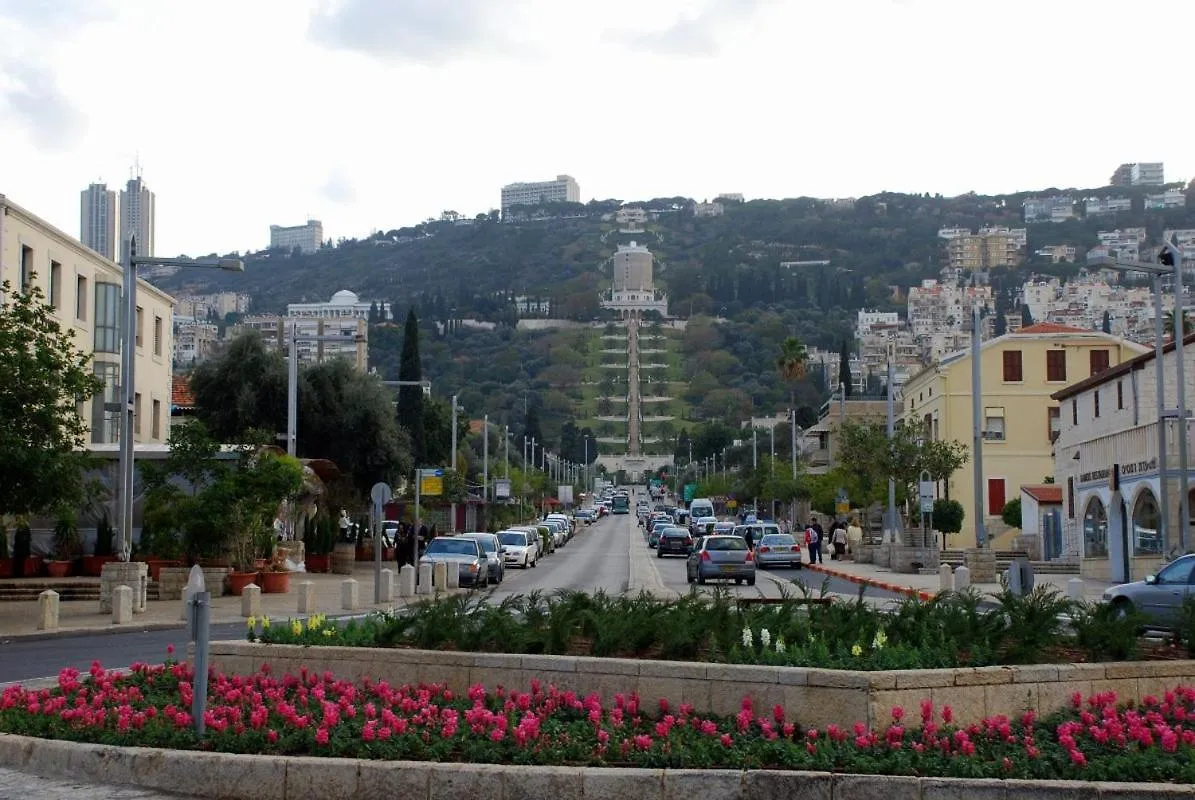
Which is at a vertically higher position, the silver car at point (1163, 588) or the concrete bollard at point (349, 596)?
the silver car at point (1163, 588)

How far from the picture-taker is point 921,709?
36.4 feet

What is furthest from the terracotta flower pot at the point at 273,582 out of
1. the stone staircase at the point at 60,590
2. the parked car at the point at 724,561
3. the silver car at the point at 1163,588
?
the silver car at the point at 1163,588

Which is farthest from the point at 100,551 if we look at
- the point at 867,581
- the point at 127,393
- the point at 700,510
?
the point at 700,510

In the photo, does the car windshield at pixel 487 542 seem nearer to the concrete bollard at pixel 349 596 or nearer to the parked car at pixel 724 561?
the parked car at pixel 724 561

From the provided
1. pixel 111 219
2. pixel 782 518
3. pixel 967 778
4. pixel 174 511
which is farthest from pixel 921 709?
pixel 111 219

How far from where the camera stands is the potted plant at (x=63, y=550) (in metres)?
39.5

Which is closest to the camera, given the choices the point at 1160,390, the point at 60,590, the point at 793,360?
the point at 1160,390

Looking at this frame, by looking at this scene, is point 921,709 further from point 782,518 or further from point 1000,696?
point 782,518

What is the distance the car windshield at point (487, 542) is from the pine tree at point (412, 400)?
37.6m

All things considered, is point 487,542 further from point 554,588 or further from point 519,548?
point 554,588

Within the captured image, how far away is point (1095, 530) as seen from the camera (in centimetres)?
4709

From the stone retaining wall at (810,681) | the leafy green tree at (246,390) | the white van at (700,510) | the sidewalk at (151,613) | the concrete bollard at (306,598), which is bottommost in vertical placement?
the sidewalk at (151,613)

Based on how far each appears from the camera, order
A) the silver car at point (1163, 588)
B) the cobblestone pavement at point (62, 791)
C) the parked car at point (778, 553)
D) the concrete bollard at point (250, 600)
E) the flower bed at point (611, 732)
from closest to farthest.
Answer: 1. the flower bed at point (611, 732)
2. the cobblestone pavement at point (62, 791)
3. the silver car at point (1163, 588)
4. the concrete bollard at point (250, 600)
5. the parked car at point (778, 553)

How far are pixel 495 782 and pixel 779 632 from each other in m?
4.26
